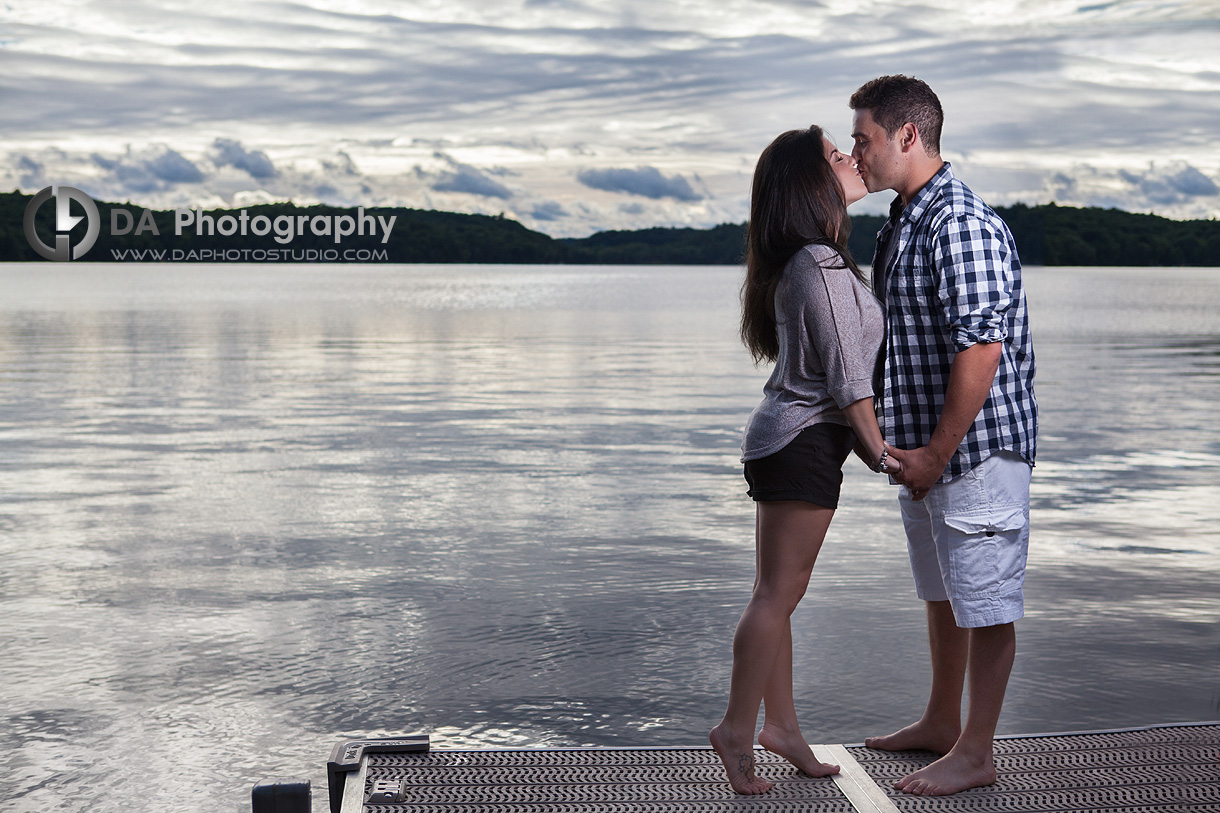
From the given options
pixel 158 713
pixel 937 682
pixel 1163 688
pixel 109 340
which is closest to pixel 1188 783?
pixel 937 682

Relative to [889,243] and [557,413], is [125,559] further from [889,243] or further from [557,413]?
[557,413]

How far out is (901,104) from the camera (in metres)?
3.37

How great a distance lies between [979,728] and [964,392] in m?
0.98

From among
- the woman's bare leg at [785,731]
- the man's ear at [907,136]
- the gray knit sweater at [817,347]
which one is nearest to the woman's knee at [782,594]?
the woman's bare leg at [785,731]

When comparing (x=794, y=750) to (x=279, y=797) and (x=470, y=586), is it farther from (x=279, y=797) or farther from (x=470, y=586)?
(x=470, y=586)

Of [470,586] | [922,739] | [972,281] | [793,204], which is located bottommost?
[470,586]

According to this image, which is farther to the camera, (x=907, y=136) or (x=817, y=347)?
(x=907, y=136)

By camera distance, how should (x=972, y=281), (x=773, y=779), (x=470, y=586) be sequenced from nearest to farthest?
(x=972, y=281) → (x=773, y=779) → (x=470, y=586)

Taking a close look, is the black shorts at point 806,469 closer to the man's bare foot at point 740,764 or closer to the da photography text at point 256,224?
the man's bare foot at point 740,764

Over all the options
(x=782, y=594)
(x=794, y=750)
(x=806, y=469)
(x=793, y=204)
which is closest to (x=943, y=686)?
(x=794, y=750)

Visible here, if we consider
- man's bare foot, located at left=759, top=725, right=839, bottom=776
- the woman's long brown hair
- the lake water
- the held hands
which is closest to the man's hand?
the held hands

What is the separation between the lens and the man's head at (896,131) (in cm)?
337

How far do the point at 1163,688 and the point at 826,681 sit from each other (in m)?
1.36

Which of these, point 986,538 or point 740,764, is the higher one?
point 986,538
